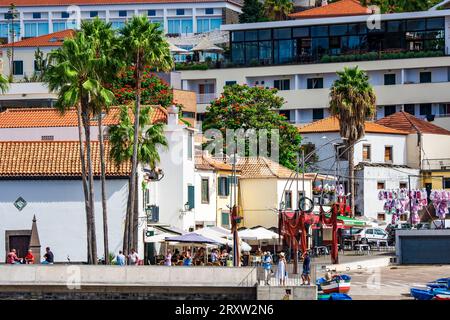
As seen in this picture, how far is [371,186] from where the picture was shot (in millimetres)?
119875

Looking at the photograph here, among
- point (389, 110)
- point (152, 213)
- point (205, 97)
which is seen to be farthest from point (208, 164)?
point (205, 97)

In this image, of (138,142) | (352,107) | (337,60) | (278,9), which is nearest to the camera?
(138,142)

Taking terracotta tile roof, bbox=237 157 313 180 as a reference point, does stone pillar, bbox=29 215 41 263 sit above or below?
below

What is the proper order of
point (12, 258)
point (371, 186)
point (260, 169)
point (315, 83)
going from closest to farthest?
1. point (12, 258)
2. point (260, 169)
3. point (371, 186)
4. point (315, 83)

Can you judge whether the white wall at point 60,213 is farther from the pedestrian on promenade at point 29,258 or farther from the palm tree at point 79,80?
the pedestrian on promenade at point 29,258

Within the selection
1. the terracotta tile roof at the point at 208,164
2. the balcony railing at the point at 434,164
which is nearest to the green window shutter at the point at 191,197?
the terracotta tile roof at the point at 208,164

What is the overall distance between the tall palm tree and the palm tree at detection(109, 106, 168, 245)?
1.02 meters

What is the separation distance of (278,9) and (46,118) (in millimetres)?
84655

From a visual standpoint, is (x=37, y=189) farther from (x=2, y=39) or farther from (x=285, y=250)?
(x=2, y=39)

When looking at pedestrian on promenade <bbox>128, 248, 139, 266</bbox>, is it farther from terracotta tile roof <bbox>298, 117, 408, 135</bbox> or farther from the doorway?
terracotta tile roof <bbox>298, 117, 408, 135</bbox>

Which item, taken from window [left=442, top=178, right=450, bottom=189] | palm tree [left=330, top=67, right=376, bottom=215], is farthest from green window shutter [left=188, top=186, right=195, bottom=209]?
window [left=442, top=178, right=450, bottom=189]

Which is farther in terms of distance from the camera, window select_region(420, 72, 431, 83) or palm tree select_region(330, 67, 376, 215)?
window select_region(420, 72, 431, 83)

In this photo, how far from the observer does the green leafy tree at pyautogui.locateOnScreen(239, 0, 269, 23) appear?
178 m

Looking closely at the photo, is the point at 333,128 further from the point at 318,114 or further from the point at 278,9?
the point at 278,9
